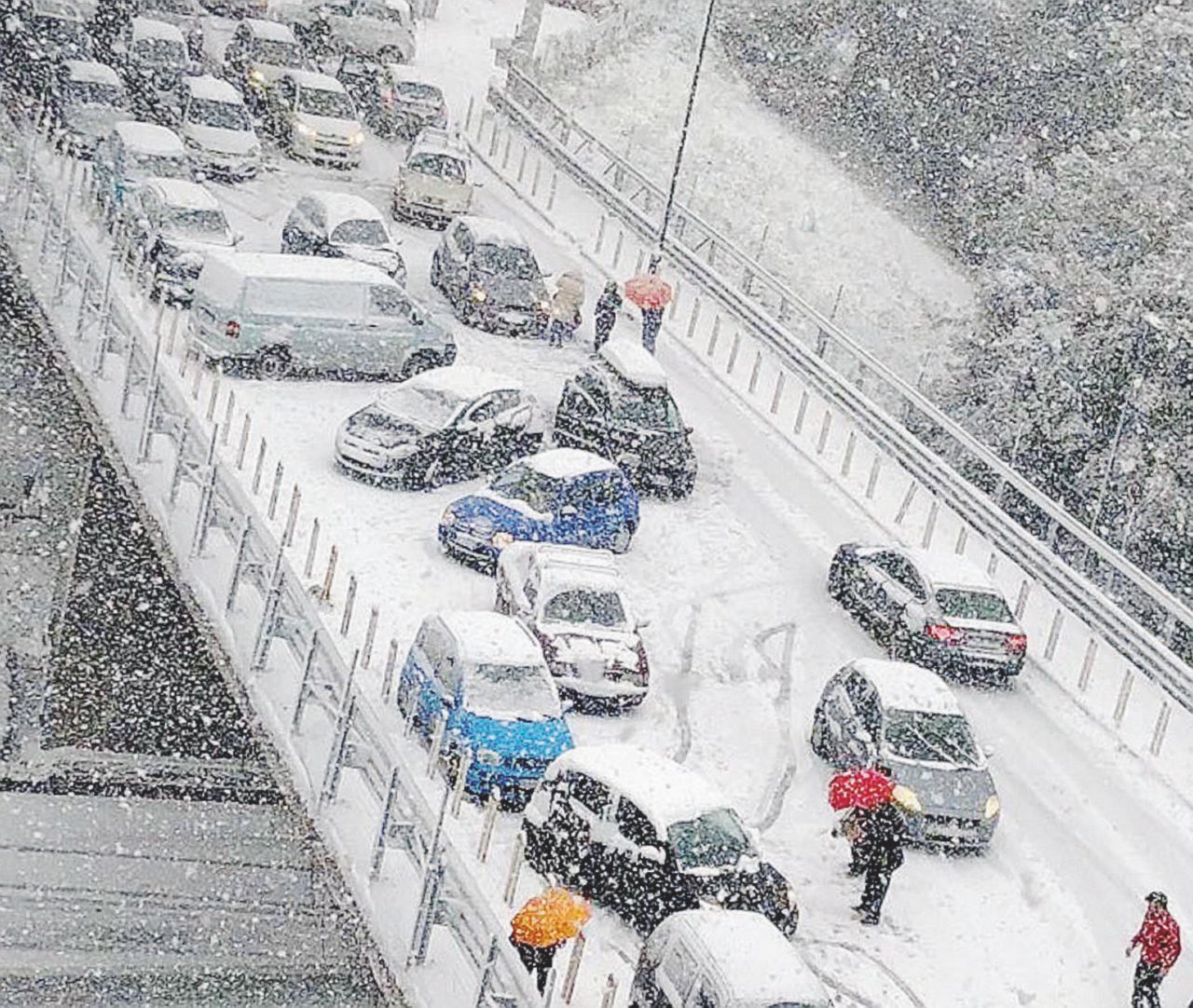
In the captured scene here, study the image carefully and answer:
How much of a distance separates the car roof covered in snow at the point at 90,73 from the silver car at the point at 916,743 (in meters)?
21.5

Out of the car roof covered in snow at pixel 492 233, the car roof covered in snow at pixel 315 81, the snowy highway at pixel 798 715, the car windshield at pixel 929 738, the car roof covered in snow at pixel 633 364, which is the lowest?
the snowy highway at pixel 798 715

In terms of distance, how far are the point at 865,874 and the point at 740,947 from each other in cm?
398

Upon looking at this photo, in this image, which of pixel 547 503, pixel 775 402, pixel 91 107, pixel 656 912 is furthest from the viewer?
pixel 91 107

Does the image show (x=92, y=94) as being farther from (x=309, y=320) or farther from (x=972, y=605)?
(x=972, y=605)

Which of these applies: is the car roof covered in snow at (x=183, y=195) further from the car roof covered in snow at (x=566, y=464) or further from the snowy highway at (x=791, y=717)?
the car roof covered in snow at (x=566, y=464)

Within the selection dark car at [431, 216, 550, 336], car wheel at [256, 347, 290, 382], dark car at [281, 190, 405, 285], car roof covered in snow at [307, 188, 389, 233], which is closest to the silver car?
car wheel at [256, 347, 290, 382]

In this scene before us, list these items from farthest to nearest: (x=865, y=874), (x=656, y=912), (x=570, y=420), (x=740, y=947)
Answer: (x=570, y=420), (x=865, y=874), (x=656, y=912), (x=740, y=947)

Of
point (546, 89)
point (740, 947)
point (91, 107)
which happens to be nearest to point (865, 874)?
point (740, 947)

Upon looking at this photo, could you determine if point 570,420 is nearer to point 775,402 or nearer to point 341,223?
point 775,402

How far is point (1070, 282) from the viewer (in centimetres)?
3909

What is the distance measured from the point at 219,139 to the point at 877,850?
23.1m

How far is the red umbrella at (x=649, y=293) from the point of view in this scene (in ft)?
111

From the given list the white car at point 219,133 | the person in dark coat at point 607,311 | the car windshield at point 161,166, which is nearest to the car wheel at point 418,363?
the person in dark coat at point 607,311

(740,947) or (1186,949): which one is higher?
(740,947)
